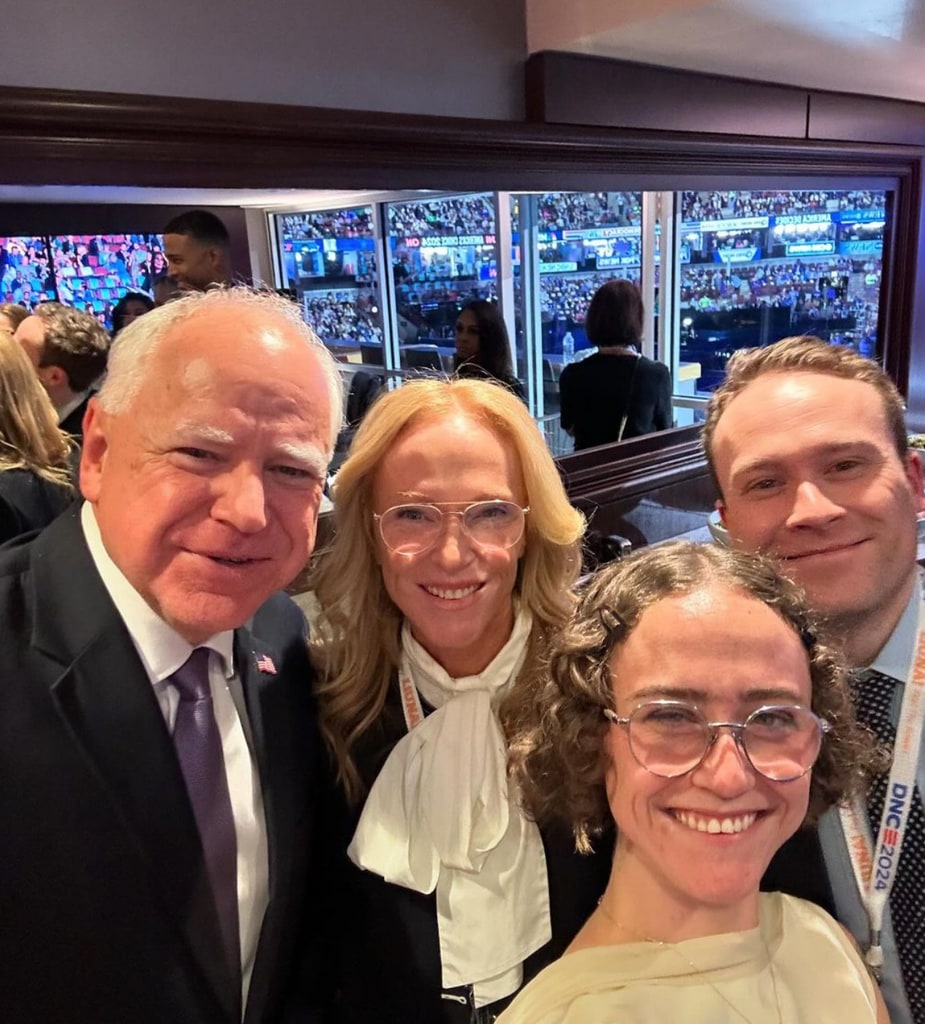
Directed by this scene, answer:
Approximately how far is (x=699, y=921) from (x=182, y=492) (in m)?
0.90

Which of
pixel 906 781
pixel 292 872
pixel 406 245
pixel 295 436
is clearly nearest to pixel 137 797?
pixel 292 872

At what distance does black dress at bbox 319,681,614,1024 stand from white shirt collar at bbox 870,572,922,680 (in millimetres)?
545

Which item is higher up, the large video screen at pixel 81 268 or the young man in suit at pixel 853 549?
the large video screen at pixel 81 268

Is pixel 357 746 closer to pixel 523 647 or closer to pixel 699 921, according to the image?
pixel 523 647

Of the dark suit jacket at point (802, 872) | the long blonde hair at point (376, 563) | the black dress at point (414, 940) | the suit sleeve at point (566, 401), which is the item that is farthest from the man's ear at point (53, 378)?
the dark suit jacket at point (802, 872)

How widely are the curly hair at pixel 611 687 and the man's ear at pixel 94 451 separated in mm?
721

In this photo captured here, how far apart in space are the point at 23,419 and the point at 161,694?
1571mm

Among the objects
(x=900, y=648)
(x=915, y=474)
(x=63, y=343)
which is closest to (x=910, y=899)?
(x=900, y=648)

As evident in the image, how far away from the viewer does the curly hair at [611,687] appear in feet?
3.78

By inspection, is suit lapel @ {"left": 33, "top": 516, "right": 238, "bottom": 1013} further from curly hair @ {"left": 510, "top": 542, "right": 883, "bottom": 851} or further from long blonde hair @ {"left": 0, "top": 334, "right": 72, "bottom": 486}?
long blonde hair @ {"left": 0, "top": 334, "right": 72, "bottom": 486}

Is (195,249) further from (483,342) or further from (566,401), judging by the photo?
(566,401)

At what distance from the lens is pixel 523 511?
1.45 metres

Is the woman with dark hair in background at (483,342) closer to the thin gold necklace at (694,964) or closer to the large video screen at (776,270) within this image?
the large video screen at (776,270)

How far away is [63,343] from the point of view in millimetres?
2646
